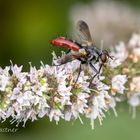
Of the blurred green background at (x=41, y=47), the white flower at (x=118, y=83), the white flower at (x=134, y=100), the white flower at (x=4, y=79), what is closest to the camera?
the white flower at (x=4, y=79)

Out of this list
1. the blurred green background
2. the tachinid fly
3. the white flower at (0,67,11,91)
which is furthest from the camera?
the blurred green background

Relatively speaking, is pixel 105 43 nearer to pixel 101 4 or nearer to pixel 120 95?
pixel 101 4

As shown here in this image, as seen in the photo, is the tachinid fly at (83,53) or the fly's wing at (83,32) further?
the fly's wing at (83,32)

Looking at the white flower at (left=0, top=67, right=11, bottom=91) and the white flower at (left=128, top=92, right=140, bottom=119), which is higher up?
the white flower at (left=128, top=92, right=140, bottom=119)

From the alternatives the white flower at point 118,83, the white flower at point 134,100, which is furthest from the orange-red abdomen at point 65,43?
the white flower at point 134,100

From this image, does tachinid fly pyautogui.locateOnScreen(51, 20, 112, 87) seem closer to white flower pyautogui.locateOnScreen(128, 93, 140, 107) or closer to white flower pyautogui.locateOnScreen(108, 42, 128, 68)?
white flower pyautogui.locateOnScreen(108, 42, 128, 68)

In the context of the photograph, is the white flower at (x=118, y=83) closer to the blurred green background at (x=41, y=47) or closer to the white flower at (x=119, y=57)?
the white flower at (x=119, y=57)

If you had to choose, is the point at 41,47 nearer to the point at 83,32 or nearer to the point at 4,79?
the point at 83,32

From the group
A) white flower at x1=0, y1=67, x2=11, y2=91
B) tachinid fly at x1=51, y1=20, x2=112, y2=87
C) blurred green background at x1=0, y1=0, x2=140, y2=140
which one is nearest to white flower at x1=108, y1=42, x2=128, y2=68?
tachinid fly at x1=51, y1=20, x2=112, y2=87

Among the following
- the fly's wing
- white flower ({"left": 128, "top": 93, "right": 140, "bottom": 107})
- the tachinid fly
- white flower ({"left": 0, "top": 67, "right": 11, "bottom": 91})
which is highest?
the fly's wing

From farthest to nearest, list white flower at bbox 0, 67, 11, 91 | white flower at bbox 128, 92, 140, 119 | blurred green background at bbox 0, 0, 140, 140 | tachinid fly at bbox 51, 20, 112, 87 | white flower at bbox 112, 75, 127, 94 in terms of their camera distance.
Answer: blurred green background at bbox 0, 0, 140, 140 < white flower at bbox 128, 92, 140, 119 < white flower at bbox 112, 75, 127, 94 < tachinid fly at bbox 51, 20, 112, 87 < white flower at bbox 0, 67, 11, 91
